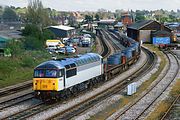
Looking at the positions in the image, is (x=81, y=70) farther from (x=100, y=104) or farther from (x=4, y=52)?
(x=4, y=52)

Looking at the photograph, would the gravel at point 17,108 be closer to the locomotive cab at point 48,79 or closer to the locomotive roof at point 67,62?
the locomotive cab at point 48,79

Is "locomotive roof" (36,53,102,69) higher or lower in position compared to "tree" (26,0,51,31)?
lower

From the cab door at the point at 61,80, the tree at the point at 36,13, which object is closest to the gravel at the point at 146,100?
the cab door at the point at 61,80

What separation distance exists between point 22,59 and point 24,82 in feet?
36.3

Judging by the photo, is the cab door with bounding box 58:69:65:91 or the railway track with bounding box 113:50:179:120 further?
the cab door with bounding box 58:69:65:91

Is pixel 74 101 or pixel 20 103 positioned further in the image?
pixel 74 101

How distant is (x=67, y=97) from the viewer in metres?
28.2

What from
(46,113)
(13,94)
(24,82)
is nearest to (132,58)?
(24,82)

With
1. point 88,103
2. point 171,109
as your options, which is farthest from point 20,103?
point 171,109

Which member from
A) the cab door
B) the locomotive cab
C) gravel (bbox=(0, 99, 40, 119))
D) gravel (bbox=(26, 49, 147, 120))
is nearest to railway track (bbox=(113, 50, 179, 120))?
gravel (bbox=(26, 49, 147, 120))

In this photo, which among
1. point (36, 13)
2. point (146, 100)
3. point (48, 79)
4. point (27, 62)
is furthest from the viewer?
point (36, 13)

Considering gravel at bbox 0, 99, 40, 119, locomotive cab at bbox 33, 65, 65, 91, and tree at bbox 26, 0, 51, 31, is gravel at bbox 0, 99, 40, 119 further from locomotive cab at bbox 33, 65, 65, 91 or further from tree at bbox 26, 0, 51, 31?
tree at bbox 26, 0, 51, 31

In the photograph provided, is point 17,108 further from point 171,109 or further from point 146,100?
point 171,109

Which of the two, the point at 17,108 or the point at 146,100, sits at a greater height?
the point at 17,108
